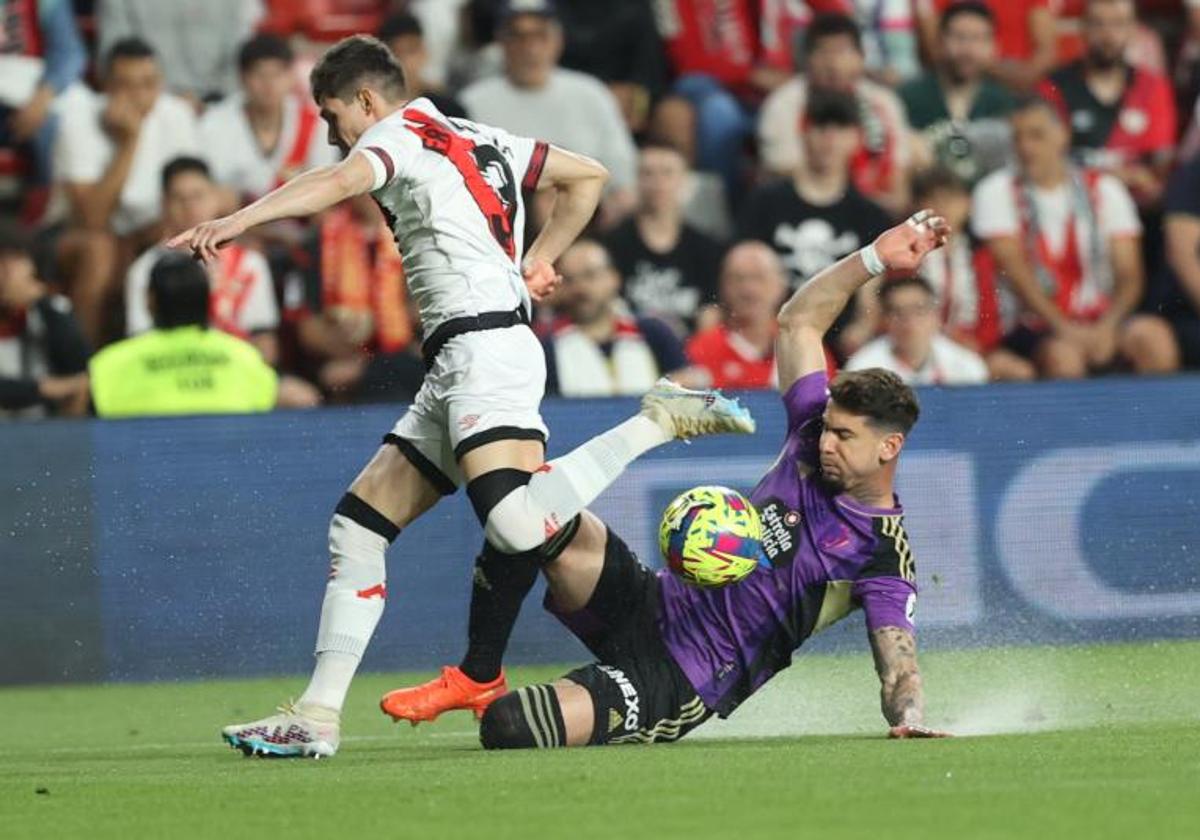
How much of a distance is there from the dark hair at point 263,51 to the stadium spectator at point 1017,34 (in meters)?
4.24

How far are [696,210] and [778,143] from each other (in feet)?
2.10

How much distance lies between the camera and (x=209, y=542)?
1139 cm

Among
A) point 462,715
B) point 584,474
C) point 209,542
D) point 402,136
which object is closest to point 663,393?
point 584,474

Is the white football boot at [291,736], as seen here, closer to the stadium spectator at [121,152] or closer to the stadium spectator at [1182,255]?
the stadium spectator at [121,152]

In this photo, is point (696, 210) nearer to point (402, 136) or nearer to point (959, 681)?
point (959, 681)

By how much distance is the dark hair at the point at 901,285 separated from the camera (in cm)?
1291

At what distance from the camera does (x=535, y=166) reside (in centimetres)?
878

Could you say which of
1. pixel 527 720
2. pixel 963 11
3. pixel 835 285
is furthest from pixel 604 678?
pixel 963 11

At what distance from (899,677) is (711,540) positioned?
732mm

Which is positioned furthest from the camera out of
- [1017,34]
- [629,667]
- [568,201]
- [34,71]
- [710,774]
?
[1017,34]

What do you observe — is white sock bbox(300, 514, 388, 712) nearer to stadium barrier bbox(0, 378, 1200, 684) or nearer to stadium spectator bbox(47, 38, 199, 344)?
stadium barrier bbox(0, 378, 1200, 684)

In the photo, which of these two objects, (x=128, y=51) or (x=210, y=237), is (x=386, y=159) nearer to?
(x=210, y=237)

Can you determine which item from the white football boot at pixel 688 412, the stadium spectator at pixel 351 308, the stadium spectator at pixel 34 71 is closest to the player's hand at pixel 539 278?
the white football boot at pixel 688 412

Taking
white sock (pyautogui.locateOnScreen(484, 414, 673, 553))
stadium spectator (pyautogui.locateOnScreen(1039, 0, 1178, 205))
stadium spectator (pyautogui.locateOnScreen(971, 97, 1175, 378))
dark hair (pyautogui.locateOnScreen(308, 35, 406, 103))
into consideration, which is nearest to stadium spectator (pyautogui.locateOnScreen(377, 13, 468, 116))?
stadium spectator (pyautogui.locateOnScreen(971, 97, 1175, 378))
